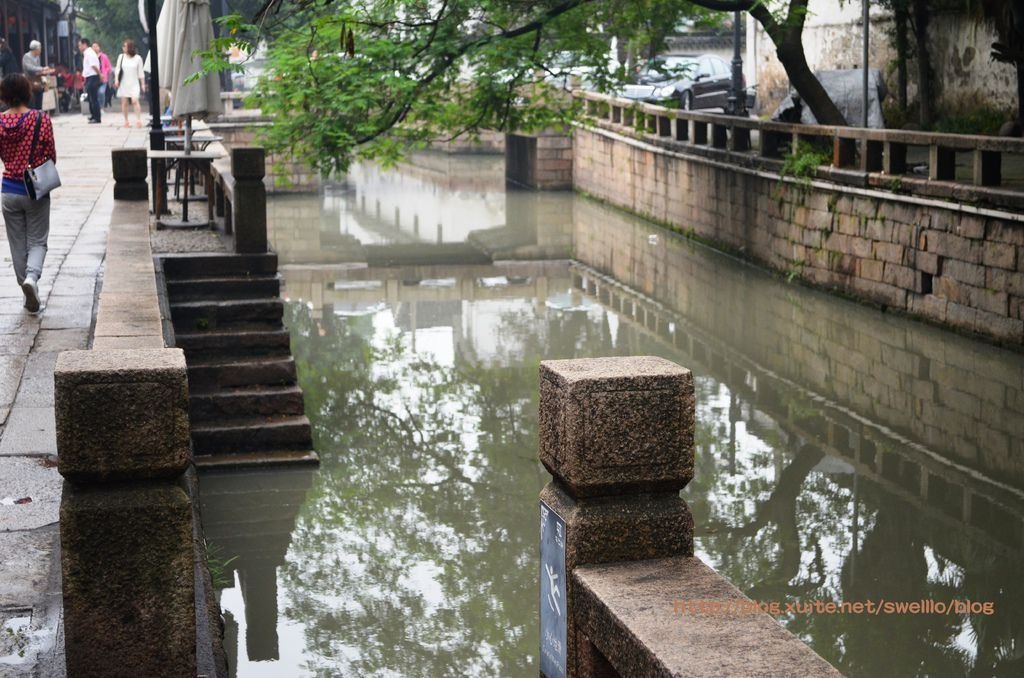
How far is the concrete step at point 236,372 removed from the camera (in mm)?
10672

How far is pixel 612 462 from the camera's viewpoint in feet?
12.6

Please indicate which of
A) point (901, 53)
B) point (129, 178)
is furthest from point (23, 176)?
point (901, 53)

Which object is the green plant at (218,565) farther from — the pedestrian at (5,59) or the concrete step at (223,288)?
the pedestrian at (5,59)

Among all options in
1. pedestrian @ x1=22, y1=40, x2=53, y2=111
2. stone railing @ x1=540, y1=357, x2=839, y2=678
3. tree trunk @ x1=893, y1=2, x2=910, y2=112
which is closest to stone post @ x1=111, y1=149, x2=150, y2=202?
stone railing @ x1=540, y1=357, x2=839, y2=678

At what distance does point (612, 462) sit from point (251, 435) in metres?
6.91

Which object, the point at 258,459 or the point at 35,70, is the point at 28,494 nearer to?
the point at 258,459

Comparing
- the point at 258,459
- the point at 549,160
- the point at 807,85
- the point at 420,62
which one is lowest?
the point at 258,459

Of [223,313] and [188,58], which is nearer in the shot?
[223,313]

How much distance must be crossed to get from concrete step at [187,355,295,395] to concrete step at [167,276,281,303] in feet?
2.04

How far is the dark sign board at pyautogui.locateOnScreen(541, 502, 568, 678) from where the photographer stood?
4004 mm

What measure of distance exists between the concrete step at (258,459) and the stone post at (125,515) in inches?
241

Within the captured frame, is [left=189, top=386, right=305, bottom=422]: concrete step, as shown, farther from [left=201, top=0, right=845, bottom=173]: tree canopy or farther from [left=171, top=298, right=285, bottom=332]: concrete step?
[left=201, top=0, right=845, bottom=173]: tree canopy

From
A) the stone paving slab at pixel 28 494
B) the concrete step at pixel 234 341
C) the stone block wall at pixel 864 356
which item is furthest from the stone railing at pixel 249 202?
the stone paving slab at pixel 28 494

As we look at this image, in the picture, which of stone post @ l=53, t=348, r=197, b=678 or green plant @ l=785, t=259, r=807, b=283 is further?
green plant @ l=785, t=259, r=807, b=283
